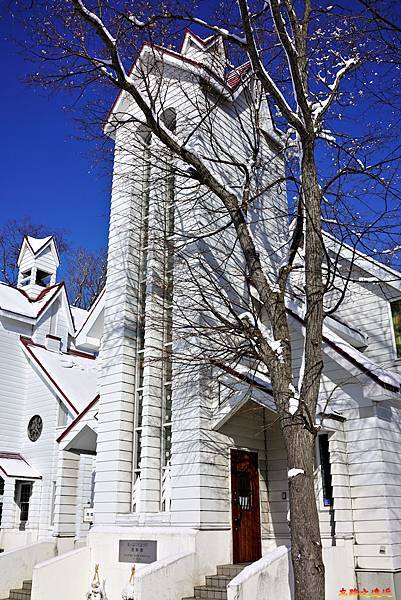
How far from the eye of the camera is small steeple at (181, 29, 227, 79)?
13.4 m

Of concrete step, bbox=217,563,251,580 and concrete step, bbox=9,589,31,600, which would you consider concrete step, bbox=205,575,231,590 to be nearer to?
concrete step, bbox=217,563,251,580

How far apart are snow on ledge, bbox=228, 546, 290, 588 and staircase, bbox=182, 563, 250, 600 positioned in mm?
1509

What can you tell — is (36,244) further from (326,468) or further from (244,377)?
(326,468)

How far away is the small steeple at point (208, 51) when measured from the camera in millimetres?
13383

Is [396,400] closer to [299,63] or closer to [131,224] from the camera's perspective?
[299,63]

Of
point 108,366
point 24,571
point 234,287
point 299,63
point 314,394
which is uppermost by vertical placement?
point 299,63

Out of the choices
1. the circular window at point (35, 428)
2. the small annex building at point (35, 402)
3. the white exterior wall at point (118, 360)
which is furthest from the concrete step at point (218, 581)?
the circular window at point (35, 428)

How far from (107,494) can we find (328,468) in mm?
4771

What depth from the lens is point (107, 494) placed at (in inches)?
487

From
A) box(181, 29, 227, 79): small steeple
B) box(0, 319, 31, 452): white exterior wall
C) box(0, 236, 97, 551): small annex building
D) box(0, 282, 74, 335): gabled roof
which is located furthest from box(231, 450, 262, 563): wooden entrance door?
box(0, 282, 74, 335): gabled roof

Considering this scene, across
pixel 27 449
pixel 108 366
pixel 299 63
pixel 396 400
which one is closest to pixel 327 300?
pixel 396 400

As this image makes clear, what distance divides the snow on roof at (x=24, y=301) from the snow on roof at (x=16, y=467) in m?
5.35

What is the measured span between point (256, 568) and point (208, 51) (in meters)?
11.4

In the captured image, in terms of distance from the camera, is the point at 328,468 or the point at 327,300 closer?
the point at 328,468
